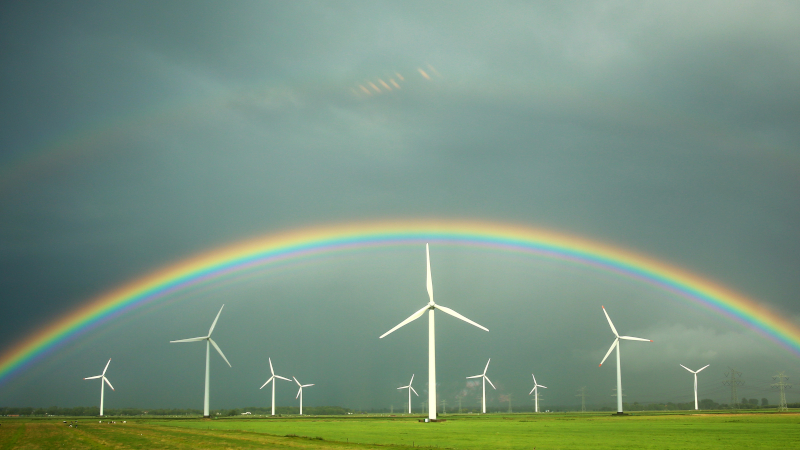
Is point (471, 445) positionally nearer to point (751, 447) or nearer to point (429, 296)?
point (751, 447)

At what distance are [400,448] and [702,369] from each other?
190 m

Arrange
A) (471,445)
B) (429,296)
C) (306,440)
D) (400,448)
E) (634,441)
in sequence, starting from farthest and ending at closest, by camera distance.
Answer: (429,296) < (306,440) < (634,441) < (471,445) < (400,448)

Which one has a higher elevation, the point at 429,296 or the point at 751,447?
the point at 429,296

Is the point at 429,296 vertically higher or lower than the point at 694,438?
higher

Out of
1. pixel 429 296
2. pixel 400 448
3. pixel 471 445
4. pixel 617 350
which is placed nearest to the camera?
pixel 400 448

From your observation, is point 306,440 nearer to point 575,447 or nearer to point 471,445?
point 471,445

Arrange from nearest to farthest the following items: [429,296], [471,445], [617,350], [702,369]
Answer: [471,445] → [429,296] → [617,350] → [702,369]

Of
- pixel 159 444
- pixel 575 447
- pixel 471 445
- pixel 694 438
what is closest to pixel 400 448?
pixel 471 445

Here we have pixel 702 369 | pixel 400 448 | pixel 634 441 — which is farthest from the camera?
pixel 702 369

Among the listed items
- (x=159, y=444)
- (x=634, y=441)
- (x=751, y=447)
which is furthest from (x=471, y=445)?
(x=159, y=444)

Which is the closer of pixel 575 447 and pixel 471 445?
pixel 575 447

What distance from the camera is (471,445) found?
47.6 m

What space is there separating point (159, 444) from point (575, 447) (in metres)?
36.4

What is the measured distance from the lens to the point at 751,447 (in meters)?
44.5
